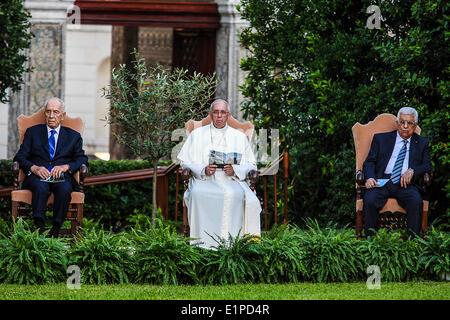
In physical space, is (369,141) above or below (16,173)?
above

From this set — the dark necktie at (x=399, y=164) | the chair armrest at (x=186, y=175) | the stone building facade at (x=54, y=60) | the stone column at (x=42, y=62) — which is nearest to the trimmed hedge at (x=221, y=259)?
the chair armrest at (x=186, y=175)

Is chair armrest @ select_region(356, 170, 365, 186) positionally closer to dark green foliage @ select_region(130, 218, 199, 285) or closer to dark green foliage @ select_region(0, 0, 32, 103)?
dark green foliage @ select_region(130, 218, 199, 285)

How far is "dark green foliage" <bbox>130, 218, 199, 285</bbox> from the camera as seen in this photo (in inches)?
295

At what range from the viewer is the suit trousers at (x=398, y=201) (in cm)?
855

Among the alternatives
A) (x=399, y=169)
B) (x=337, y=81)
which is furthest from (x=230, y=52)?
(x=399, y=169)

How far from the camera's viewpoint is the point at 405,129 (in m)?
8.92

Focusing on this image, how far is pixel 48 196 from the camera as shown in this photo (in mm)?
8766

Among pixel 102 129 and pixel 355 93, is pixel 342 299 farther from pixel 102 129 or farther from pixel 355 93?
pixel 102 129

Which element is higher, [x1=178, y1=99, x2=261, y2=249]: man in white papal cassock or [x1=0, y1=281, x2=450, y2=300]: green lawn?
[x1=178, y1=99, x2=261, y2=249]: man in white papal cassock

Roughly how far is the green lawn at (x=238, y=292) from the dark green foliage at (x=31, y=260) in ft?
0.59

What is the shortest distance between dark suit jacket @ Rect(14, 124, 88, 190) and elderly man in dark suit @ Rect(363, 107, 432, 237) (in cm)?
266

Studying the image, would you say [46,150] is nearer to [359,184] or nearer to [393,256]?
[359,184]

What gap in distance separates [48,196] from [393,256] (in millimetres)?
3084

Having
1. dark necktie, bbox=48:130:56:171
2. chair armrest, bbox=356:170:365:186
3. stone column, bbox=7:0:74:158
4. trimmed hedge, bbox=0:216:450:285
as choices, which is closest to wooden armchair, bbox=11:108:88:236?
dark necktie, bbox=48:130:56:171
